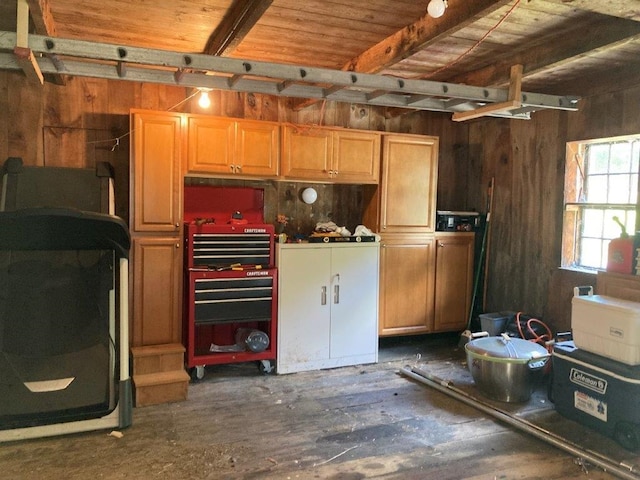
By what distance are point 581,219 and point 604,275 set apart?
38.8 inches

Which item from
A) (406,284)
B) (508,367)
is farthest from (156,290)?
(508,367)

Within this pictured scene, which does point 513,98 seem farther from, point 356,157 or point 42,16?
point 42,16

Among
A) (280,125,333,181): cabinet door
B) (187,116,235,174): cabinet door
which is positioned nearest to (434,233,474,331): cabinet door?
(280,125,333,181): cabinet door

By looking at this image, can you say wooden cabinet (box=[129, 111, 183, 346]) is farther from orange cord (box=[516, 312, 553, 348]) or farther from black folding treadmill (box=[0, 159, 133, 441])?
orange cord (box=[516, 312, 553, 348])

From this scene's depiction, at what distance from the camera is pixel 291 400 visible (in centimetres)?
359

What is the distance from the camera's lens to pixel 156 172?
149 inches

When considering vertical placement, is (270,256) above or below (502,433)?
above

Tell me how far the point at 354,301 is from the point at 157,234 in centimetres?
177

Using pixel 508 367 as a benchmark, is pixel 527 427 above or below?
below

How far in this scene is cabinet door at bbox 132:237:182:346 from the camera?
3770 mm

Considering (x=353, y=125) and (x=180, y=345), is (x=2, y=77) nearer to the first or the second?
(x=180, y=345)

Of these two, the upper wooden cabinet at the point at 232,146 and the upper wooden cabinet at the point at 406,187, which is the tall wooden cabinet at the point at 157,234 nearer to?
the upper wooden cabinet at the point at 232,146

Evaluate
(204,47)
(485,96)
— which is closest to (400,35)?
(485,96)

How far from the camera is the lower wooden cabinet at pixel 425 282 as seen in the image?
470cm
